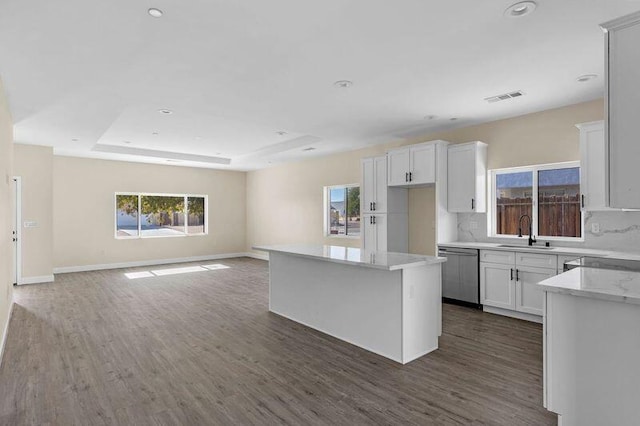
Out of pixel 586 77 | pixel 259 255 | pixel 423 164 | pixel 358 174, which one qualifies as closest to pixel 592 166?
pixel 586 77

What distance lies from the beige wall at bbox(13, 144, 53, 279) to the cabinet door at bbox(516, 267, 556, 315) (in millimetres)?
7952

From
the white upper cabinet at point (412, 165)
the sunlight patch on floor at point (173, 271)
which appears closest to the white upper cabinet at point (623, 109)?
the white upper cabinet at point (412, 165)

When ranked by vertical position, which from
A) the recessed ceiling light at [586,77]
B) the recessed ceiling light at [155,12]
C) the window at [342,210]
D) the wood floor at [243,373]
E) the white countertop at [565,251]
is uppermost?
the recessed ceiling light at [155,12]

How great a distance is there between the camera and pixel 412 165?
555 cm

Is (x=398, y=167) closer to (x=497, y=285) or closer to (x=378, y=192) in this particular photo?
(x=378, y=192)

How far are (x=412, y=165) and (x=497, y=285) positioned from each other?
210 cm

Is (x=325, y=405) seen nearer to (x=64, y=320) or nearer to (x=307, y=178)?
(x=64, y=320)

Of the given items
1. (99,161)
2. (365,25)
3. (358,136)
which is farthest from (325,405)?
(99,161)

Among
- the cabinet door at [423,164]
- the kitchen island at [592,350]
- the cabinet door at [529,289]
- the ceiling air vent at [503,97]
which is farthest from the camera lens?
the cabinet door at [423,164]

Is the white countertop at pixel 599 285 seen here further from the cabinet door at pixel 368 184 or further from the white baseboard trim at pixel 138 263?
the white baseboard trim at pixel 138 263

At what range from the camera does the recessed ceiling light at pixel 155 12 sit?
91.8 inches

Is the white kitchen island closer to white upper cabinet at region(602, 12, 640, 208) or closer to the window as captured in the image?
white upper cabinet at region(602, 12, 640, 208)

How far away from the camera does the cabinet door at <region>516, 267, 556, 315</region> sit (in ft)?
13.7

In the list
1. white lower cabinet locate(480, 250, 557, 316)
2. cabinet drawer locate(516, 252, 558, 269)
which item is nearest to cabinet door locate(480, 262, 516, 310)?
white lower cabinet locate(480, 250, 557, 316)
